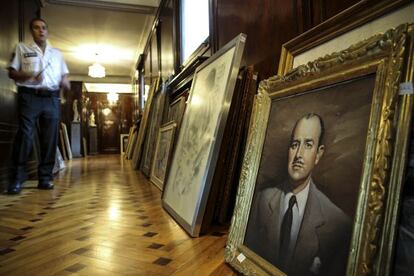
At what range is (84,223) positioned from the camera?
1556 mm

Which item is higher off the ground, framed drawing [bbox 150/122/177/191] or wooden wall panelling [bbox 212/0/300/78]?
wooden wall panelling [bbox 212/0/300/78]

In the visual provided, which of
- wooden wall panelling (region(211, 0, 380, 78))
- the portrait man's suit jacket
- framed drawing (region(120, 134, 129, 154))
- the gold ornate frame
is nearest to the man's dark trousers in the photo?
wooden wall panelling (region(211, 0, 380, 78))

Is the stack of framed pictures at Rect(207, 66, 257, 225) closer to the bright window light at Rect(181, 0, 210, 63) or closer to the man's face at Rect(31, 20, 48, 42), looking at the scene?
the bright window light at Rect(181, 0, 210, 63)

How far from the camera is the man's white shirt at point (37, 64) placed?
9.00ft

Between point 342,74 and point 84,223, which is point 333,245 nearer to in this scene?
point 342,74

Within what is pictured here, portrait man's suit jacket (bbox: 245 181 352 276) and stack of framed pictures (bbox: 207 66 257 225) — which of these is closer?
portrait man's suit jacket (bbox: 245 181 352 276)

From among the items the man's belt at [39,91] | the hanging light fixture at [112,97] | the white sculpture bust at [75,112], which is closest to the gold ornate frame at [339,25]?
the man's belt at [39,91]

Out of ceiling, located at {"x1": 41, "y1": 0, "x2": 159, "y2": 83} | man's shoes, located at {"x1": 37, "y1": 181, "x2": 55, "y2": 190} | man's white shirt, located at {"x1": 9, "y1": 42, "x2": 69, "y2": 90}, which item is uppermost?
ceiling, located at {"x1": 41, "y1": 0, "x2": 159, "y2": 83}

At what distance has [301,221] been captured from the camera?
0.72 metres

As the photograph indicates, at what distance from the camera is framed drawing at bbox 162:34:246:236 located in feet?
4.29

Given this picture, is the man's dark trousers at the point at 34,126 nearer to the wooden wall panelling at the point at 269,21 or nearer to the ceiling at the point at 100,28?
the wooden wall panelling at the point at 269,21

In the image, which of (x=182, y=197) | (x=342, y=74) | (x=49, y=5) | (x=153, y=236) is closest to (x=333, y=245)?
(x=342, y=74)

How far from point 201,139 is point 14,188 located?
6.62 ft

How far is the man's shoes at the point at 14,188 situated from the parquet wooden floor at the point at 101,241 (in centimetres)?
47
